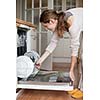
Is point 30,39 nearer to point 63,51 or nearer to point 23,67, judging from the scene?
point 23,67

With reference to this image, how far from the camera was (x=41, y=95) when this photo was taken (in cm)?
196

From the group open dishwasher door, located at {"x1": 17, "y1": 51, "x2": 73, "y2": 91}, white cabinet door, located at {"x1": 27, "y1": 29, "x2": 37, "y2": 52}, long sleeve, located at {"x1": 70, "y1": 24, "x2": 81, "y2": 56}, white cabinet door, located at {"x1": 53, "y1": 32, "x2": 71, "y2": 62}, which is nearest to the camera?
long sleeve, located at {"x1": 70, "y1": 24, "x2": 81, "y2": 56}

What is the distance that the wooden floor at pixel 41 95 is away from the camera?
1.86 meters

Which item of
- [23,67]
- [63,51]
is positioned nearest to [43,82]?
[23,67]

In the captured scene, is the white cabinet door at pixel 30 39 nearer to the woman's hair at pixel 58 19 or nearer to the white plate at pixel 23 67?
the white plate at pixel 23 67

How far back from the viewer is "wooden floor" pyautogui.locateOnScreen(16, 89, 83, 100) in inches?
73.1

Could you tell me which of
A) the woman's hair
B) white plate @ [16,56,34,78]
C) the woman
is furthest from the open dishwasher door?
the woman's hair

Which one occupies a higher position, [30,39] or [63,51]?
[30,39]

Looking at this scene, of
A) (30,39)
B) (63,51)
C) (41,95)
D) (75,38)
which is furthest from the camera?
(63,51)

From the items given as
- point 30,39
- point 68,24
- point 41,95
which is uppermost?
point 68,24

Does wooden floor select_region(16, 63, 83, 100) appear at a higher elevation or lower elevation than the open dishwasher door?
lower

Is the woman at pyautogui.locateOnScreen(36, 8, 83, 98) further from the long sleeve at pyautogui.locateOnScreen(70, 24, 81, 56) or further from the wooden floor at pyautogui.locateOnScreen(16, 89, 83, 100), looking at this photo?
the wooden floor at pyautogui.locateOnScreen(16, 89, 83, 100)

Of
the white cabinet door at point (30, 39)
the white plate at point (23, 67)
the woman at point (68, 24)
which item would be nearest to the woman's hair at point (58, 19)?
the woman at point (68, 24)
